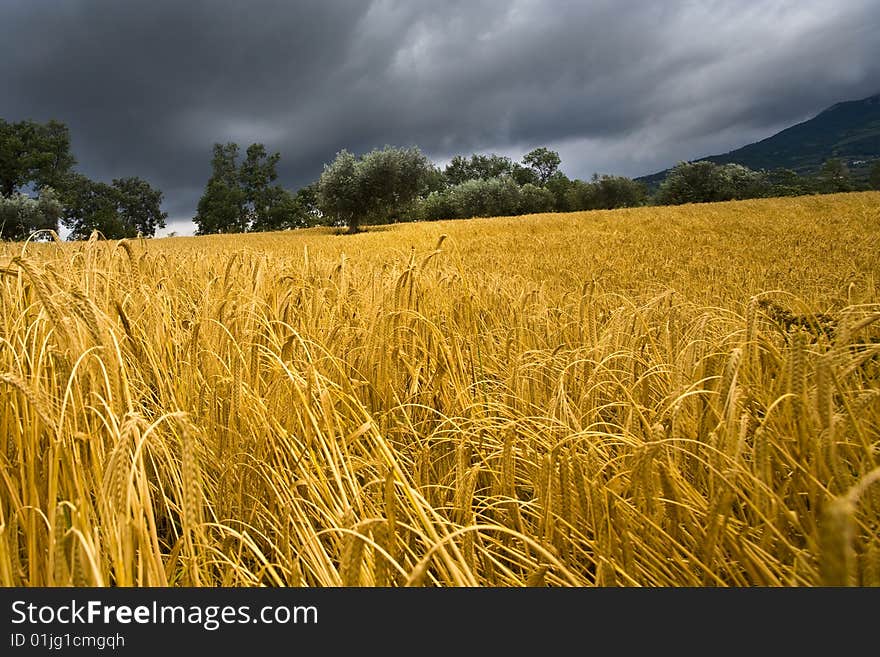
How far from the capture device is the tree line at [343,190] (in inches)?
1077

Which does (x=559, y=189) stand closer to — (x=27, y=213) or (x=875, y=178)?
(x=875, y=178)

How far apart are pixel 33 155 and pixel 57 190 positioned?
107 inches

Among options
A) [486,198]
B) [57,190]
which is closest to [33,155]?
[57,190]

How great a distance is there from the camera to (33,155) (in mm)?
34344

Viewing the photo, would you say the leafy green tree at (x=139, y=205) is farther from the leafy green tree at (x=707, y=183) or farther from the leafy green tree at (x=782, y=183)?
the leafy green tree at (x=782, y=183)

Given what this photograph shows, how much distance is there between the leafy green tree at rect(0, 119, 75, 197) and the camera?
108 feet

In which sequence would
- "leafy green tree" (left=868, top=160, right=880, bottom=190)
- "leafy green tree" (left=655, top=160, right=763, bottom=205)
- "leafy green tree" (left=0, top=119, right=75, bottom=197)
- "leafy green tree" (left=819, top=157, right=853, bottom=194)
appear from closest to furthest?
1. "leafy green tree" (left=0, top=119, right=75, bottom=197)
2. "leafy green tree" (left=655, top=160, right=763, bottom=205)
3. "leafy green tree" (left=819, top=157, right=853, bottom=194)
4. "leafy green tree" (left=868, top=160, right=880, bottom=190)

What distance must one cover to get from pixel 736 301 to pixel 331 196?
26692 mm

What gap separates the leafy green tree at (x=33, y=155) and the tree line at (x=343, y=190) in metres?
0.08

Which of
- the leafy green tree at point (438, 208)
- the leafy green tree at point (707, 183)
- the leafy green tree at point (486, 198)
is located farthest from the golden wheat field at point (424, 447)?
the leafy green tree at point (707, 183)

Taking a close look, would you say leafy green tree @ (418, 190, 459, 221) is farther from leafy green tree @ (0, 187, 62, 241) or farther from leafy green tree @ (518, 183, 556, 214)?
leafy green tree @ (0, 187, 62, 241)

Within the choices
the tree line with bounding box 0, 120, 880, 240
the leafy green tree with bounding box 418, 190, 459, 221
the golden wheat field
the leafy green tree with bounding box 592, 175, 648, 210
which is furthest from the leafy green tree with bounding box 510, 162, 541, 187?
the golden wheat field

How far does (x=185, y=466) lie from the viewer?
0.63 metres

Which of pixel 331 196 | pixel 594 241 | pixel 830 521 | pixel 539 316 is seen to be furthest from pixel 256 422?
pixel 331 196
